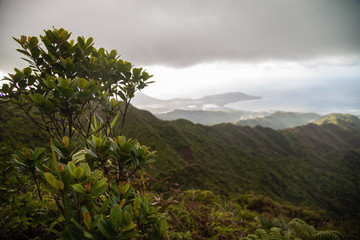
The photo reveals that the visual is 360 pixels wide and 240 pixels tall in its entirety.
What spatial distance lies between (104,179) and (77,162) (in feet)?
4.23

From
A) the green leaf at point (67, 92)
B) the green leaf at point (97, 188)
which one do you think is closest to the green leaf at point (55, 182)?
the green leaf at point (97, 188)

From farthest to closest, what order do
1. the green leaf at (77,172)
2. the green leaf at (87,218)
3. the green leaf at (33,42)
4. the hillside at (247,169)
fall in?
the hillside at (247,169), the green leaf at (33,42), the green leaf at (77,172), the green leaf at (87,218)

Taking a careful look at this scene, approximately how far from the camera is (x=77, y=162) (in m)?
2.08

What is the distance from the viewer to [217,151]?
1489 inches

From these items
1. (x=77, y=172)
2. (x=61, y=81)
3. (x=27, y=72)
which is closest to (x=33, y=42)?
(x=27, y=72)

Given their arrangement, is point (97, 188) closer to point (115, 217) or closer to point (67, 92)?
point (115, 217)

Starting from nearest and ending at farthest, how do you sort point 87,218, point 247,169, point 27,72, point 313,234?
point 87,218 → point 27,72 → point 313,234 → point 247,169

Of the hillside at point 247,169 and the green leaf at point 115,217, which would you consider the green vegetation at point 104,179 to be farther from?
the hillside at point 247,169

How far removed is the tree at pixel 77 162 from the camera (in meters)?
→ 1.08

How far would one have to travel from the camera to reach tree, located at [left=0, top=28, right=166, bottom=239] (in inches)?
42.6

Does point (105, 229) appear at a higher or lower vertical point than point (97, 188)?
lower

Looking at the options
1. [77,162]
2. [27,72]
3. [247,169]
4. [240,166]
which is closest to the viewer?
[77,162]

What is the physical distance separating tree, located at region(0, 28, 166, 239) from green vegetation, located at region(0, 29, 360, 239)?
10mm

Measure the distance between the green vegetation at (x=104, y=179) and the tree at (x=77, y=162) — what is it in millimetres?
10
